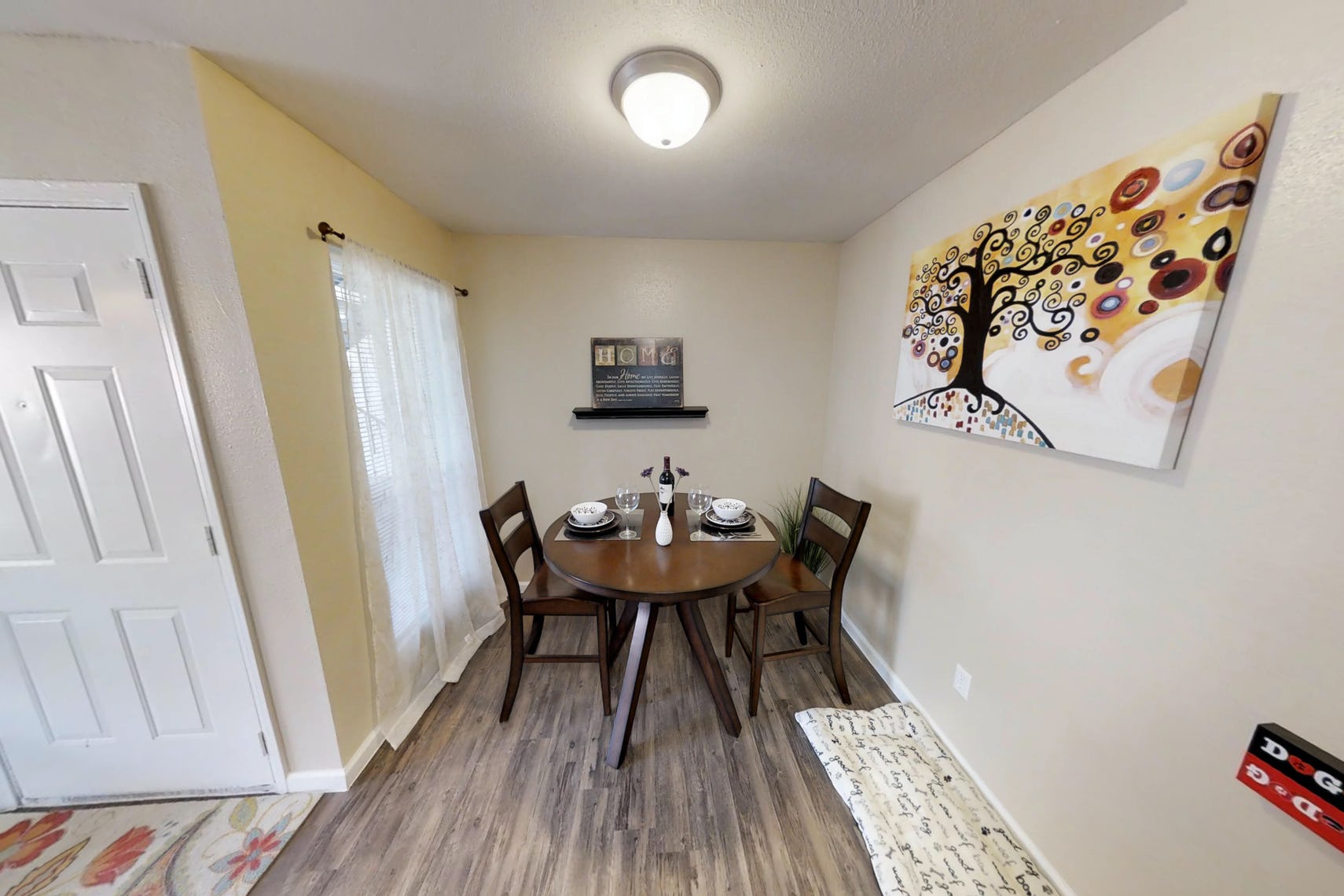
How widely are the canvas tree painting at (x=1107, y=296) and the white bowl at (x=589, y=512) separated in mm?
1585

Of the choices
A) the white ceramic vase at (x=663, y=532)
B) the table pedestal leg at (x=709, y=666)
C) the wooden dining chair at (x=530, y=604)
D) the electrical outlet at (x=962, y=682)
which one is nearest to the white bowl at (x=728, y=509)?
the white ceramic vase at (x=663, y=532)

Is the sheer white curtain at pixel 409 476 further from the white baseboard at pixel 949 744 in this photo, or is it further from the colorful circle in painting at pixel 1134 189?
the colorful circle in painting at pixel 1134 189

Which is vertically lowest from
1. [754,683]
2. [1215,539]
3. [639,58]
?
[754,683]

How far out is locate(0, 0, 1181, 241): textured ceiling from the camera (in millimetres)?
925

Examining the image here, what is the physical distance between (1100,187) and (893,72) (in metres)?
0.64

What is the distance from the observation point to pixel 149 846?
50.6 inches

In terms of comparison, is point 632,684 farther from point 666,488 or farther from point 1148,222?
point 1148,222

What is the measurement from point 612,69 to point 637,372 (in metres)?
1.56

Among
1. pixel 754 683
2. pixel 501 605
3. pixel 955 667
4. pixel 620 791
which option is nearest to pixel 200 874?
pixel 620 791

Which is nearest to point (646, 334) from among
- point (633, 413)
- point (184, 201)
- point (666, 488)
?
point (633, 413)

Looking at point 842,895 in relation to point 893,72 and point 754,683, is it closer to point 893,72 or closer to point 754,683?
point 754,683

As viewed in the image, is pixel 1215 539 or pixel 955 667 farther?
pixel 955 667

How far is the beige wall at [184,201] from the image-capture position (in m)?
1.01

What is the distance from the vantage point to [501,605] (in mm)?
2654
